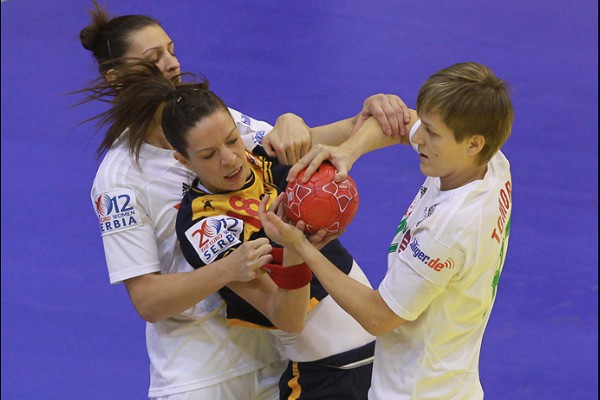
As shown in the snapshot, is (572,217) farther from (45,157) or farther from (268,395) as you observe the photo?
(45,157)

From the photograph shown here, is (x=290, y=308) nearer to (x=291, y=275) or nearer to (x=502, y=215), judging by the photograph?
(x=291, y=275)

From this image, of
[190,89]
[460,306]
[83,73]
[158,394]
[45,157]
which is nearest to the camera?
[460,306]

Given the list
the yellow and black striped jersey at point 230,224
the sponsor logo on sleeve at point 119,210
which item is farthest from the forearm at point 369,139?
the sponsor logo on sleeve at point 119,210

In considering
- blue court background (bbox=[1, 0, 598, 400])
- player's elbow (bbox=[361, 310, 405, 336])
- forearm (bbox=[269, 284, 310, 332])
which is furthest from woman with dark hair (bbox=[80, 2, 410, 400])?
blue court background (bbox=[1, 0, 598, 400])

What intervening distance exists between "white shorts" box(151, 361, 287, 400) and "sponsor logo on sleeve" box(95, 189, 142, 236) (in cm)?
74

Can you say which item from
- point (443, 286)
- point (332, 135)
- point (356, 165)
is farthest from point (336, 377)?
point (356, 165)

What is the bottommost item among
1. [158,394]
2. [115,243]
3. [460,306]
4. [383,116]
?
[158,394]

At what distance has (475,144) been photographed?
2994 millimetres

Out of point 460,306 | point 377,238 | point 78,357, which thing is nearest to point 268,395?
point 460,306

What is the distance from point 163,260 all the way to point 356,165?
3353mm

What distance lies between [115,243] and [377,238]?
9.57 feet

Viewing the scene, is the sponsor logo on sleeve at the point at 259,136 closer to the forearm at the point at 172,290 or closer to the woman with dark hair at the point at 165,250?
the woman with dark hair at the point at 165,250

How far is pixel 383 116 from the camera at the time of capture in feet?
12.4

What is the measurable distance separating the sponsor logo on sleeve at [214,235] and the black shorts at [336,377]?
2.02ft
